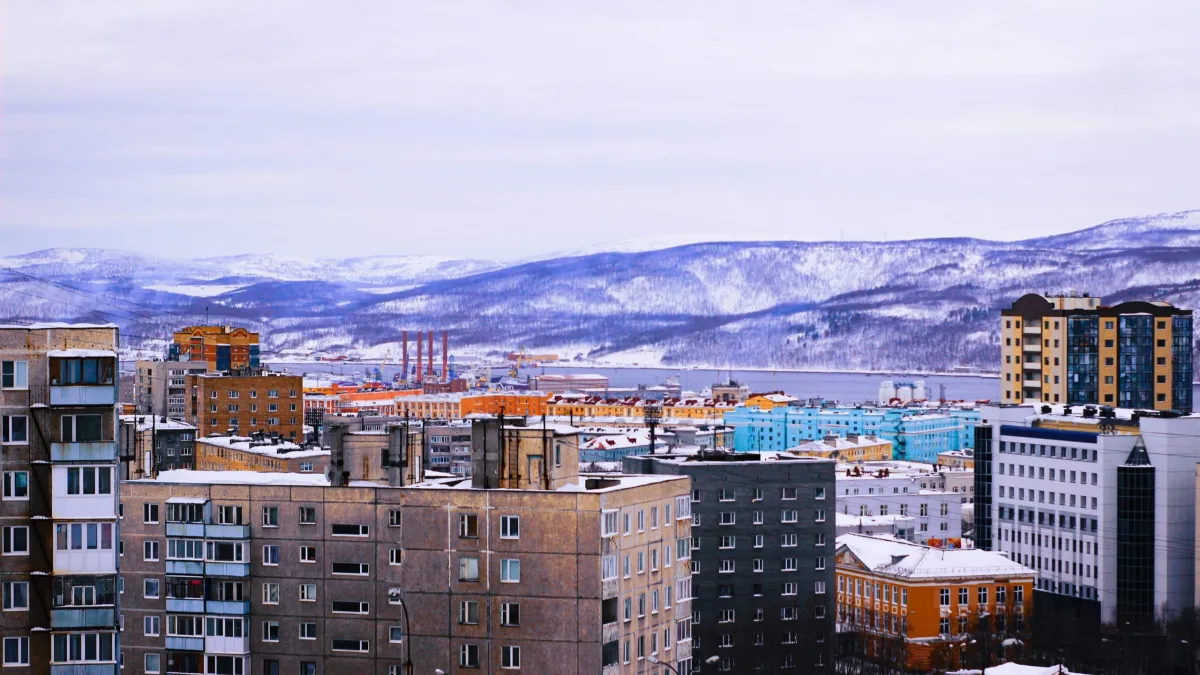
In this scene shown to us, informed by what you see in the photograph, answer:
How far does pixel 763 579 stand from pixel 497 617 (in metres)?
10.5

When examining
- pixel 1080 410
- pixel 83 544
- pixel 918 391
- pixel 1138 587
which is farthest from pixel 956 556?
pixel 918 391

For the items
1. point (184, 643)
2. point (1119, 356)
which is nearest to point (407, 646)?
point (184, 643)

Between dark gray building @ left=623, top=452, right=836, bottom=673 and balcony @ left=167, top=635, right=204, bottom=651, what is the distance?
329 inches

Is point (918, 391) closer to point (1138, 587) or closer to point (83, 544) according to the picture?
point (1138, 587)

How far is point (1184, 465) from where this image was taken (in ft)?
124

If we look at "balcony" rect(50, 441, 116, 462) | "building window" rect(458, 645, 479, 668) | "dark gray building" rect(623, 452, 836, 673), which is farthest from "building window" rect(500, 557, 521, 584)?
"dark gray building" rect(623, 452, 836, 673)

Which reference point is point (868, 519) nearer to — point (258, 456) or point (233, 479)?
point (258, 456)

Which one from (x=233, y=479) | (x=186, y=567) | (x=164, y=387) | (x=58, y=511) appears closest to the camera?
(x=58, y=511)

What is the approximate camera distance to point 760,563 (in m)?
28.5

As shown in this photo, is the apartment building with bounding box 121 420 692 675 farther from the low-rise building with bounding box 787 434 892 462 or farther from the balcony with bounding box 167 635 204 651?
the low-rise building with bounding box 787 434 892 462

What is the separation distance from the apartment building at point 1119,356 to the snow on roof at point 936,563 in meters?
19.8

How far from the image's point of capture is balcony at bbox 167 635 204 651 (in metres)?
21.4

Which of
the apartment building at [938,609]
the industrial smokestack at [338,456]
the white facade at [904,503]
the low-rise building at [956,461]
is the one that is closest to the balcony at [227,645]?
the industrial smokestack at [338,456]

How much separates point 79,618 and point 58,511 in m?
0.71
